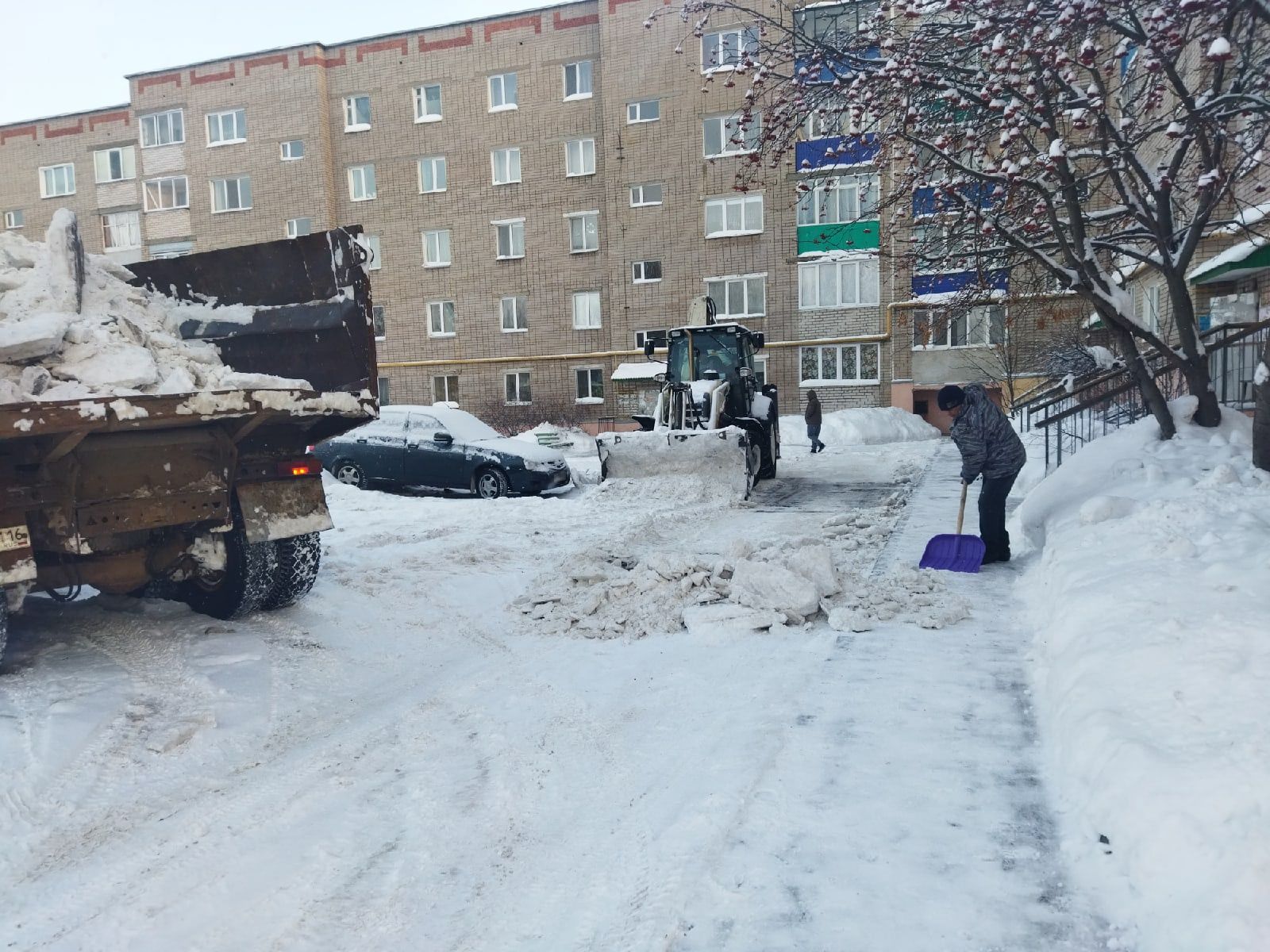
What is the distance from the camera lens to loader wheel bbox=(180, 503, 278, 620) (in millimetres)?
5488

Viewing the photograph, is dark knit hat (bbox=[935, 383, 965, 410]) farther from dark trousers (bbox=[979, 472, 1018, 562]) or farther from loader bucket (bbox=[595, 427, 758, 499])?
loader bucket (bbox=[595, 427, 758, 499])

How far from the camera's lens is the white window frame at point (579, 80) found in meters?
28.1

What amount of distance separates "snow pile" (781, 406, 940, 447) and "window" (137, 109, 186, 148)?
24672 millimetres

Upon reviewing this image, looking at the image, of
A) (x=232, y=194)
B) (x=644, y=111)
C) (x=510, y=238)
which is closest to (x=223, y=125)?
(x=232, y=194)

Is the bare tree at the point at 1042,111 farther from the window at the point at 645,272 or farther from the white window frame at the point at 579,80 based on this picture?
the white window frame at the point at 579,80

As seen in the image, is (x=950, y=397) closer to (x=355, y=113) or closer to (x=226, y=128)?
(x=355, y=113)

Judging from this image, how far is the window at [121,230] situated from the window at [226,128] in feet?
18.9

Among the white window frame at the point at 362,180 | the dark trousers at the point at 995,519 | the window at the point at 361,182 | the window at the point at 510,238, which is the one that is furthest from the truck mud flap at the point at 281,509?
the window at the point at 361,182

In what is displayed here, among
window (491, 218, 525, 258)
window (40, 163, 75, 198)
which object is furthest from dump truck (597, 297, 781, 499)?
window (40, 163, 75, 198)

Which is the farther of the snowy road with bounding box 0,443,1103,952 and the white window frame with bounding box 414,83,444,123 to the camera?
the white window frame with bounding box 414,83,444,123

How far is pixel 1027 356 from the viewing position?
2355cm

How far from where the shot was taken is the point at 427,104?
29.7 m

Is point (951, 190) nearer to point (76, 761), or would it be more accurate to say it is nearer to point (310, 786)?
point (310, 786)

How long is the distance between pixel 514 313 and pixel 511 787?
27.1 meters
